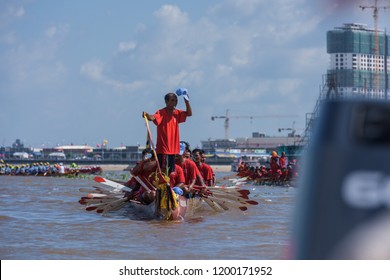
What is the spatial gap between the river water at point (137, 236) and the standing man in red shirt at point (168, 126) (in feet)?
3.49

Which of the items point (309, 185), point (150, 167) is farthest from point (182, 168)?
point (309, 185)

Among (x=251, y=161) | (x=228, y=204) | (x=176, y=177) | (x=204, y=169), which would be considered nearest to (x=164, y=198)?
(x=176, y=177)

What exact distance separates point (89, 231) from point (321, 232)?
10820 mm

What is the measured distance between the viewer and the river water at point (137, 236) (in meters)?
9.66

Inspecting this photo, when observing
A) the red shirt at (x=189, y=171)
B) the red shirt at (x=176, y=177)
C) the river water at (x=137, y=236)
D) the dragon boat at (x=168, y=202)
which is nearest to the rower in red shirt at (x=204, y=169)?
the dragon boat at (x=168, y=202)

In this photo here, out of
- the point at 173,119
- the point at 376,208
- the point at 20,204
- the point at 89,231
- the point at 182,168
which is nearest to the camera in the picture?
the point at 376,208

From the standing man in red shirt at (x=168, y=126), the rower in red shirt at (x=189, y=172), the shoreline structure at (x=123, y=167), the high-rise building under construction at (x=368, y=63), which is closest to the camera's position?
the high-rise building under construction at (x=368, y=63)

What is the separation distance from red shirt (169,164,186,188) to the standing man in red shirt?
0.64ft

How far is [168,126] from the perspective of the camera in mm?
13820

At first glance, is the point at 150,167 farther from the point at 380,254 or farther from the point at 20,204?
the point at 380,254

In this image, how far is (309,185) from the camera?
182cm

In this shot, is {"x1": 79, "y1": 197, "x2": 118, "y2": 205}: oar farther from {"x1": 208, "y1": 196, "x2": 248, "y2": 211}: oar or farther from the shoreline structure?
the shoreline structure

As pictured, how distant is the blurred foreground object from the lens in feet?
5.79

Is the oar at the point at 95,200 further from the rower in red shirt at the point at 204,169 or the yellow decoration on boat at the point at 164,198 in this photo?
the yellow decoration on boat at the point at 164,198
